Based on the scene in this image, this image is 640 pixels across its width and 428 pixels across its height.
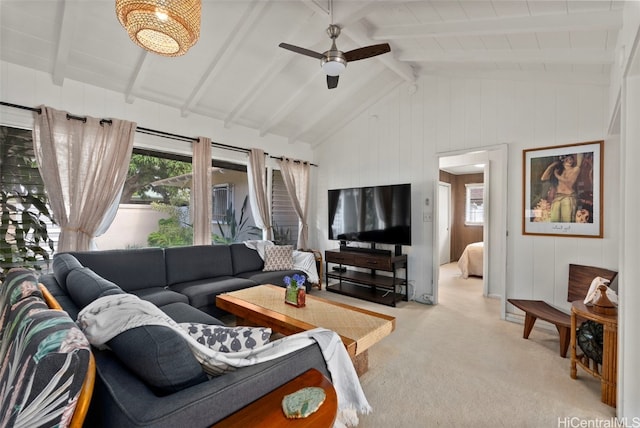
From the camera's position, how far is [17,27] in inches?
100.0

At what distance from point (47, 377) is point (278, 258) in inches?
136

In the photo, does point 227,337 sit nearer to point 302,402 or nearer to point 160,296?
point 302,402

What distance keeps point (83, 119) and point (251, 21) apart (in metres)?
2.07

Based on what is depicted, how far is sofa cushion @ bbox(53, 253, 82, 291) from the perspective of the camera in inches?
87.2

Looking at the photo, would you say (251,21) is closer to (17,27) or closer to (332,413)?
(17,27)

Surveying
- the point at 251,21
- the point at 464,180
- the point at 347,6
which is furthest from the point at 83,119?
the point at 464,180

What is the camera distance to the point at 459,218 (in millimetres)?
7438

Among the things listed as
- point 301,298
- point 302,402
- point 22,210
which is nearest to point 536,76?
point 301,298

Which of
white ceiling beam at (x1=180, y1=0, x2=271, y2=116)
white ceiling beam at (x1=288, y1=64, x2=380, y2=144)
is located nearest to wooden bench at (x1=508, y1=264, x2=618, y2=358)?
white ceiling beam at (x1=288, y1=64, x2=380, y2=144)

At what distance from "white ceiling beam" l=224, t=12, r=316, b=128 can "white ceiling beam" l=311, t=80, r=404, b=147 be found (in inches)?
63.3

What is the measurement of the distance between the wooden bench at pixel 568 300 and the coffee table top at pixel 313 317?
1.54 metres

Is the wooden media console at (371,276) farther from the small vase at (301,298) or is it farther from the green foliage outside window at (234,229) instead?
the small vase at (301,298)

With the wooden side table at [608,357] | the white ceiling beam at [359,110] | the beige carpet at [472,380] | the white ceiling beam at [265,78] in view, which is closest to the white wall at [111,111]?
the white ceiling beam at [265,78]

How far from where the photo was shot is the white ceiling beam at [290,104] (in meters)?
4.00
